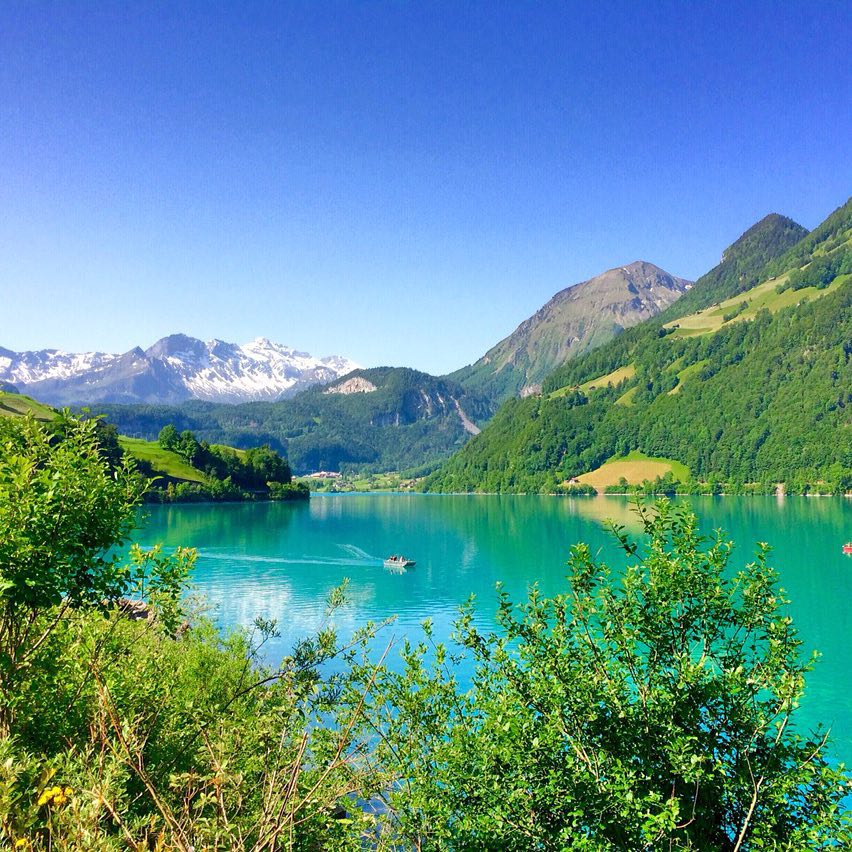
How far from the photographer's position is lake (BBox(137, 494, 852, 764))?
59.8 m

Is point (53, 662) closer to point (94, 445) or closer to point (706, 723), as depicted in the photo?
point (94, 445)

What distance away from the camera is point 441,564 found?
10319 centimetres

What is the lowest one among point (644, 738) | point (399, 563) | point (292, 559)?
point (292, 559)

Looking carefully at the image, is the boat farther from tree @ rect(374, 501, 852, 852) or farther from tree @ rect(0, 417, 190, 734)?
tree @ rect(0, 417, 190, 734)

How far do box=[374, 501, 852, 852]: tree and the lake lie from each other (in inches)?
416

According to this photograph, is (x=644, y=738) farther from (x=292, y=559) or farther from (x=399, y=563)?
(x=292, y=559)

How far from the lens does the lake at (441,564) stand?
59.8 meters

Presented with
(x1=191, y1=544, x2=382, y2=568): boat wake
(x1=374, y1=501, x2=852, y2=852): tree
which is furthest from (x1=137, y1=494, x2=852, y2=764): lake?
(x1=374, y1=501, x2=852, y2=852): tree

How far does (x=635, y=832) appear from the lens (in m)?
11.3

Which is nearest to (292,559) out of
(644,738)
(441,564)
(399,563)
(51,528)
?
(399,563)

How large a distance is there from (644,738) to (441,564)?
9209 cm

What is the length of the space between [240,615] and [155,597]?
180 ft

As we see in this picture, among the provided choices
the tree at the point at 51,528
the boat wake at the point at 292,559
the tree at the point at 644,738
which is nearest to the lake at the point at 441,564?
the boat wake at the point at 292,559

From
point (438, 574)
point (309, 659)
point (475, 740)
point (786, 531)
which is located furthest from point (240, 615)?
point (786, 531)
